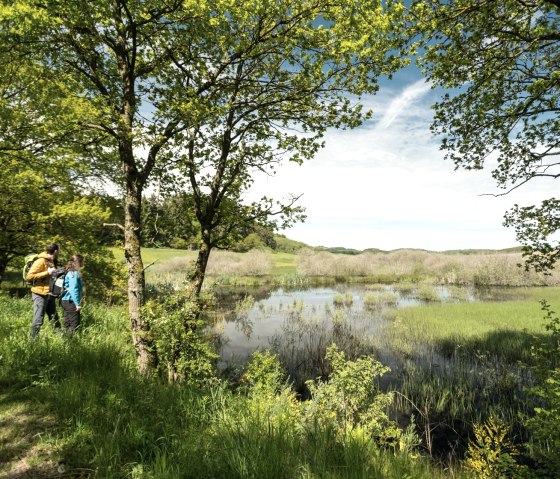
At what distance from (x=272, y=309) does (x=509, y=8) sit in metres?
21.1

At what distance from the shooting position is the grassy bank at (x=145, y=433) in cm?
356

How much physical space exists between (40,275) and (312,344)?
36.4 feet

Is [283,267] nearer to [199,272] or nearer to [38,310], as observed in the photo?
[199,272]

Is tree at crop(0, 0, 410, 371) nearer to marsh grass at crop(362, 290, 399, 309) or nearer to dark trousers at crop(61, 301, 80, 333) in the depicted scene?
dark trousers at crop(61, 301, 80, 333)

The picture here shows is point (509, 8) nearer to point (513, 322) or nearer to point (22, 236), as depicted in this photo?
point (513, 322)

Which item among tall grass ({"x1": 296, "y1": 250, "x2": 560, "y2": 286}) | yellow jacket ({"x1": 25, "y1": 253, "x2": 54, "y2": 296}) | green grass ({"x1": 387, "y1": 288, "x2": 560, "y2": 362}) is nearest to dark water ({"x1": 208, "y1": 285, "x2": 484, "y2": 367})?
green grass ({"x1": 387, "y1": 288, "x2": 560, "y2": 362})

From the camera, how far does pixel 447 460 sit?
6.88 m

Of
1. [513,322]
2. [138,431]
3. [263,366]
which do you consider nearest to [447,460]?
[263,366]

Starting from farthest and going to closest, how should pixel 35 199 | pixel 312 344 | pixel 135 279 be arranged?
1. pixel 312 344
2. pixel 35 199
3. pixel 135 279

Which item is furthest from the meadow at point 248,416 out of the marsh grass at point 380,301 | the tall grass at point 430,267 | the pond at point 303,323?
the tall grass at point 430,267

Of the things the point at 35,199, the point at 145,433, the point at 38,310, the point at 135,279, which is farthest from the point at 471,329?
the point at 35,199

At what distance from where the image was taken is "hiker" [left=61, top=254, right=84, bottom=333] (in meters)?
8.24

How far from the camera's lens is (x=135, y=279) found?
279 inches

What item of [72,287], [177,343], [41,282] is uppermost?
[41,282]
